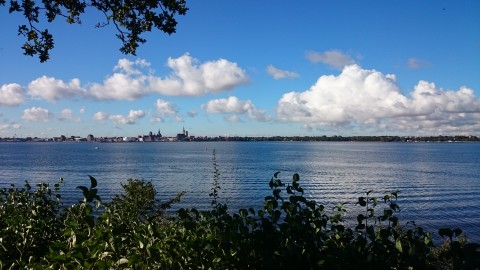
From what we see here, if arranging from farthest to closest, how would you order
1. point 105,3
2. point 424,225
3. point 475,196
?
1. point 475,196
2. point 424,225
3. point 105,3

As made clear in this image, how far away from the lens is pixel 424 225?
3812 centimetres

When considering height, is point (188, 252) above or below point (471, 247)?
below

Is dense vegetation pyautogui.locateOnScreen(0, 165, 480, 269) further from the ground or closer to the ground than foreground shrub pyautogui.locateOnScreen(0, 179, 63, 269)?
further from the ground

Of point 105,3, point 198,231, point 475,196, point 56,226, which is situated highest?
point 105,3

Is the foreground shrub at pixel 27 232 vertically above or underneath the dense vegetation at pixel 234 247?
underneath

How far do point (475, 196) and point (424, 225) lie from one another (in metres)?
25.0

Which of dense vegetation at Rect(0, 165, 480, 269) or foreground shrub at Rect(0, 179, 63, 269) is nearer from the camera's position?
dense vegetation at Rect(0, 165, 480, 269)

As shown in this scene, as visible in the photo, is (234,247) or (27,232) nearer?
(234,247)

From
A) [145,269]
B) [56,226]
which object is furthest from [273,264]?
[56,226]

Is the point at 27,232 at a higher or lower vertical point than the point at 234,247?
lower

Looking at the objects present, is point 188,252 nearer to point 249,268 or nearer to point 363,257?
point 249,268

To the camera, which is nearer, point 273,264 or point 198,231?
point 273,264

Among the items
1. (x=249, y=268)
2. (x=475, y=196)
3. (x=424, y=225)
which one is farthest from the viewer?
(x=475, y=196)

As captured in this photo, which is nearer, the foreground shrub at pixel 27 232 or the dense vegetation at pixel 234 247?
the dense vegetation at pixel 234 247
